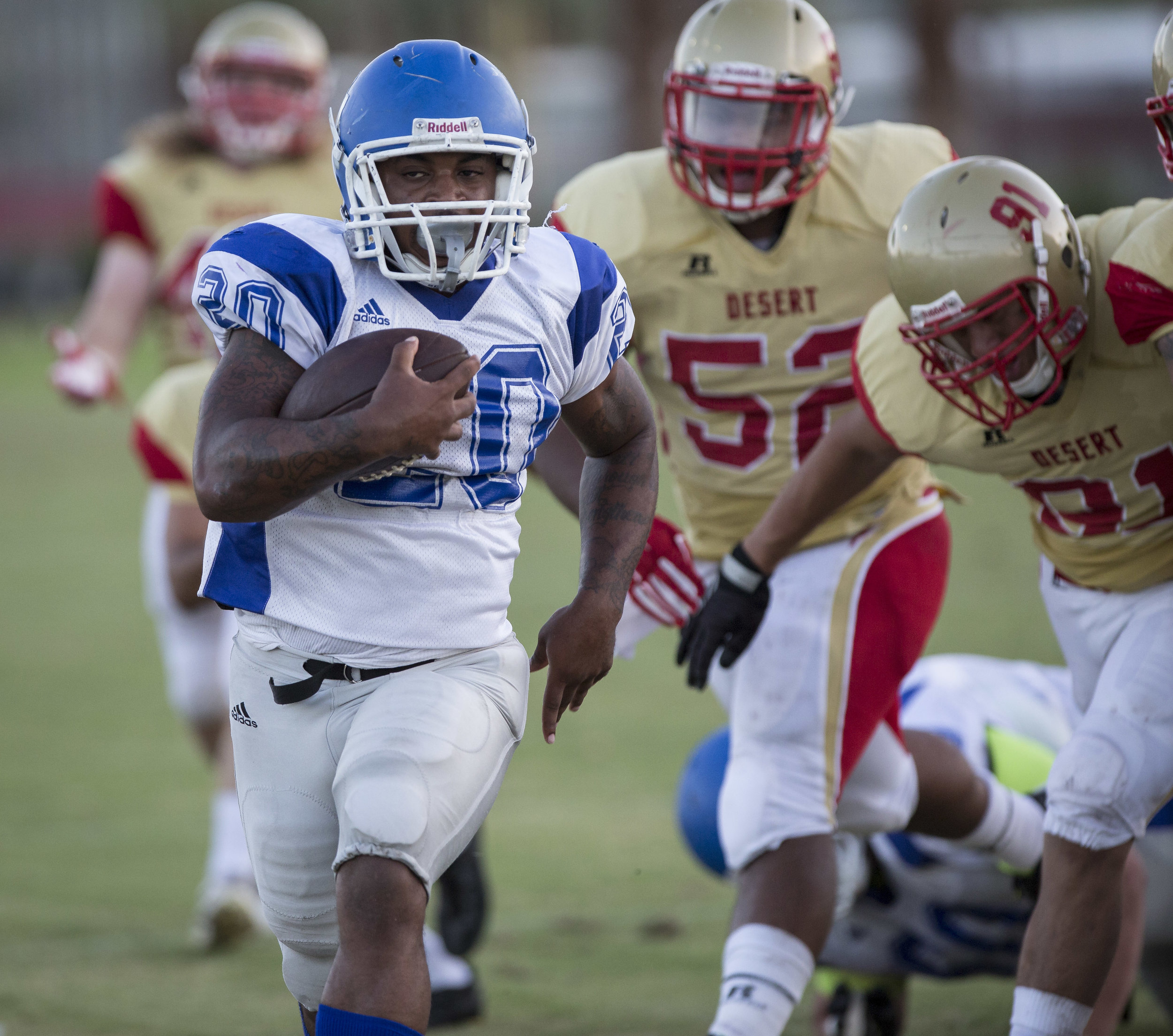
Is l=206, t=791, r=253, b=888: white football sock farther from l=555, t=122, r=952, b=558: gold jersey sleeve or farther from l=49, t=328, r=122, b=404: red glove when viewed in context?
l=555, t=122, r=952, b=558: gold jersey sleeve

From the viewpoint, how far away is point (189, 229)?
564cm

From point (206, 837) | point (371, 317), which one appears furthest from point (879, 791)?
point (206, 837)

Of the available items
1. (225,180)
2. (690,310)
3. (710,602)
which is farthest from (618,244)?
(225,180)

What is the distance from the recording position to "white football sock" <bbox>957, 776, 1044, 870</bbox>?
3773 millimetres

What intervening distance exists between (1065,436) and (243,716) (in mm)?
1606

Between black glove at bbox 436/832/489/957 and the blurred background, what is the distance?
69.5ft

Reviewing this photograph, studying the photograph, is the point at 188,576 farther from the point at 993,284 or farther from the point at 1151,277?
the point at 1151,277

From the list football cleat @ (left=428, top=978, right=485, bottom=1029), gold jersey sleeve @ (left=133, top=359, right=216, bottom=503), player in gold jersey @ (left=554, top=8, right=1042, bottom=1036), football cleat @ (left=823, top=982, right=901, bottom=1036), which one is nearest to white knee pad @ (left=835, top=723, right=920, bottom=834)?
player in gold jersey @ (left=554, top=8, right=1042, bottom=1036)

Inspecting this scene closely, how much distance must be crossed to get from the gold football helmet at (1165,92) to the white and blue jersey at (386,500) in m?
1.23

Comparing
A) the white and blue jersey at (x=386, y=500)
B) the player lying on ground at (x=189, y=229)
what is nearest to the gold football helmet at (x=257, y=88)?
the player lying on ground at (x=189, y=229)

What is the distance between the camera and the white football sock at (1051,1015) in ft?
9.71

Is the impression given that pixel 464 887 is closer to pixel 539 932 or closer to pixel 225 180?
pixel 539 932

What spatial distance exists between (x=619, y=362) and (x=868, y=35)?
38870mm

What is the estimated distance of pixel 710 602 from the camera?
140 inches
